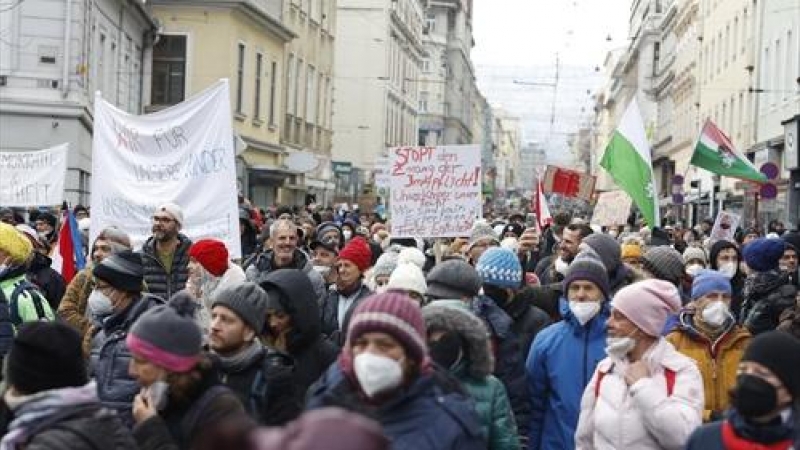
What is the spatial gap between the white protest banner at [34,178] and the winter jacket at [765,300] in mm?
9806

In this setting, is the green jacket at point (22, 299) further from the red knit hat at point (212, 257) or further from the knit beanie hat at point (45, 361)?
the knit beanie hat at point (45, 361)

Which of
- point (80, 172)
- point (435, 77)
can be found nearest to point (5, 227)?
point (80, 172)

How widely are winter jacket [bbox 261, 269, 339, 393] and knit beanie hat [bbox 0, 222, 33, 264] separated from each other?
248cm

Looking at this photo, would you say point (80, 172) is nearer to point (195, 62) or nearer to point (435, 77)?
point (195, 62)

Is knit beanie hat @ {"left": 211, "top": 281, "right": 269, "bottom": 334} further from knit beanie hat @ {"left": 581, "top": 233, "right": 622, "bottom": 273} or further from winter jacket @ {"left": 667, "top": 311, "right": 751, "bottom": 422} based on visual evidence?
knit beanie hat @ {"left": 581, "top": 233, "right": 622, "bottom": 273}

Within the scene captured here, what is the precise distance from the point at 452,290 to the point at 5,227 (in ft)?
9.86

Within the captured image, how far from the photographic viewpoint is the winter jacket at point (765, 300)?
32.5 feet

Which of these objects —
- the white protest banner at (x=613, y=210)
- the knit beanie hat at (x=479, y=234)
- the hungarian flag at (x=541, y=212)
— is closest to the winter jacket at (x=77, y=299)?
the knit beanie hat at (x=479, y=234)

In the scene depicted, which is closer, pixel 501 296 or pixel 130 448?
pixel 130 448

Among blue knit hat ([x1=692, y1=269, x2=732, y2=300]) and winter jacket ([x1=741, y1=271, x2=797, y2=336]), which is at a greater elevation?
blue knit hat ([x1=692, y1=269, x2=732, y2=300])

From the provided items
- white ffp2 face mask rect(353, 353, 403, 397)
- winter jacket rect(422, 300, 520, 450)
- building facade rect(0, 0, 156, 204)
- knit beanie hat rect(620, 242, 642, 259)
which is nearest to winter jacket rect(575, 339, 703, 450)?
winter jacket rect(422, 300, 520, 450)

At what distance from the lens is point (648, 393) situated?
19.4ft

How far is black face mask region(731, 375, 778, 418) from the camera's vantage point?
4.72m

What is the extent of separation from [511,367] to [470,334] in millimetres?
1530
